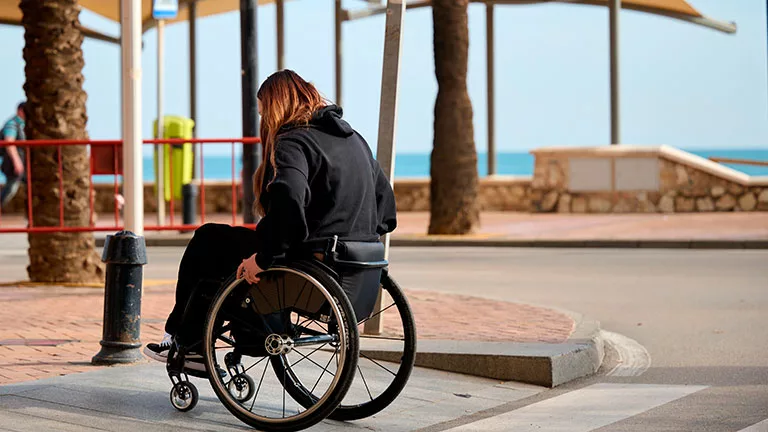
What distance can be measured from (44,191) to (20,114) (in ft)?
26.8

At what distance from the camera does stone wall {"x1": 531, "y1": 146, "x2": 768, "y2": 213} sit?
2383cm

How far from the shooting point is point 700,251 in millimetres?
17047

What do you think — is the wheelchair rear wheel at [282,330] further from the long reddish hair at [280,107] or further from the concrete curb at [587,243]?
the concrete curb at [587,243]

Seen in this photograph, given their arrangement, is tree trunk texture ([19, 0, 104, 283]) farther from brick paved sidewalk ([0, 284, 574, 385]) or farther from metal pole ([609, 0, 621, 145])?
metal pole ([609, 0, 621, 145])

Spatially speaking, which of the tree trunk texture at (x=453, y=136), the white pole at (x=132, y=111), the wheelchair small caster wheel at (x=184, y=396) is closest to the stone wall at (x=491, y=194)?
the tree trunk texture at (x=453, y=136)

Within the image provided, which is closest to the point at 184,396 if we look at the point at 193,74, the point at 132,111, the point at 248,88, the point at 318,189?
the point at 318,189

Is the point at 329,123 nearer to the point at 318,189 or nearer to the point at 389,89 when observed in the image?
the point at 318,189

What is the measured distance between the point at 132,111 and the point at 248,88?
20.8 ft

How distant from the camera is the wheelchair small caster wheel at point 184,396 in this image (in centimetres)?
584

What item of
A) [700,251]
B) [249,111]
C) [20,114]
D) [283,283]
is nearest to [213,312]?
[283,283]

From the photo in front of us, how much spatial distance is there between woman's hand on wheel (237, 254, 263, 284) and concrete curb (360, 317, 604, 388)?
2014 millimetres

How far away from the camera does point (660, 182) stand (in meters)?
23.9

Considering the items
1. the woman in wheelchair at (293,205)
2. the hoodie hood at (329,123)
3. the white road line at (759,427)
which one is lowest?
the white road line at (759,427)

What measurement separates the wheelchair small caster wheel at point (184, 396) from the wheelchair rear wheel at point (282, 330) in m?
0.18
